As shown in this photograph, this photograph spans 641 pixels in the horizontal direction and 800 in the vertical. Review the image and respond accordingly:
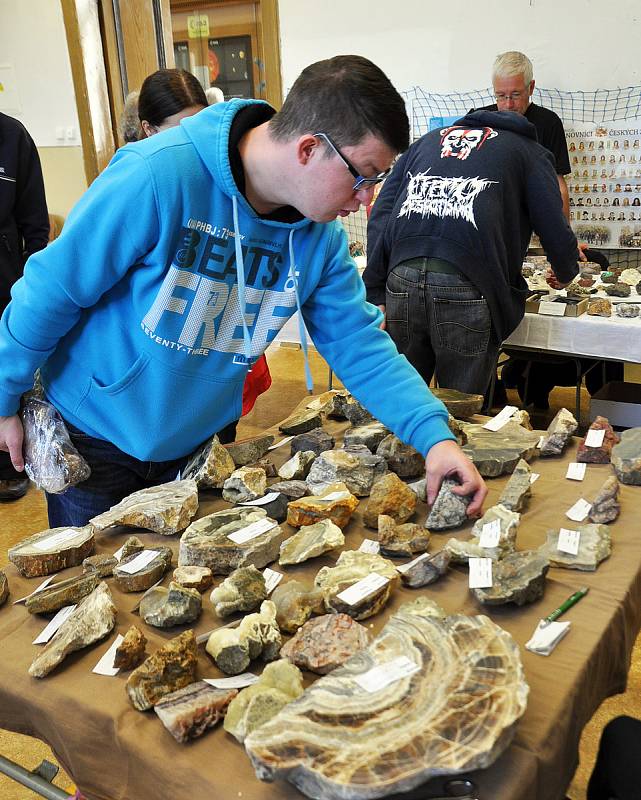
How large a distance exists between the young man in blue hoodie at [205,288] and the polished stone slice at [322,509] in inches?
7.8

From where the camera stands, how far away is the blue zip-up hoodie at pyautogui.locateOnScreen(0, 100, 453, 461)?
4.17ft

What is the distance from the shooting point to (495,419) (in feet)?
6.67

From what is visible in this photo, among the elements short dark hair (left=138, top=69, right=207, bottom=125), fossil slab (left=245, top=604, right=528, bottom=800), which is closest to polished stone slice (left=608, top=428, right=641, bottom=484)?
fossil slab (left=245, top=604, right=528, bottom=800)

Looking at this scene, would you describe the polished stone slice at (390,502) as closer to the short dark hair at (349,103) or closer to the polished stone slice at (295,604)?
the polished stone slice at (295,604)

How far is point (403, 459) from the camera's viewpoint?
5.75ft

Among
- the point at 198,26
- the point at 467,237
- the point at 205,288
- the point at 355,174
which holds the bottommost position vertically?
the point at 467,237

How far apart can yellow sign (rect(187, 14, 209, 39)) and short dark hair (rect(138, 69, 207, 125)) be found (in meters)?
4.23

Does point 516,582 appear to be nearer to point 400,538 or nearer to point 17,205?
point 400,538

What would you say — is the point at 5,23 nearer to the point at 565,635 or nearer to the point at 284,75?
the point at 284,75

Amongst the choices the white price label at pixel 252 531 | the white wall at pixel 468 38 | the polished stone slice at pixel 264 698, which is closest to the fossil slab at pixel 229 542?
the white price label at pixel 252 531

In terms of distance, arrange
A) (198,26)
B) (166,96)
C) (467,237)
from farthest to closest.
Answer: (198,26) → (166,96) → (467,237)

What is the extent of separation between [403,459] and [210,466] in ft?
1.59

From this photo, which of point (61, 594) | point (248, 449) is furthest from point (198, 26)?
point (61, 594)

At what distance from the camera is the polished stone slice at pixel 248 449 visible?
1808 millimetres
